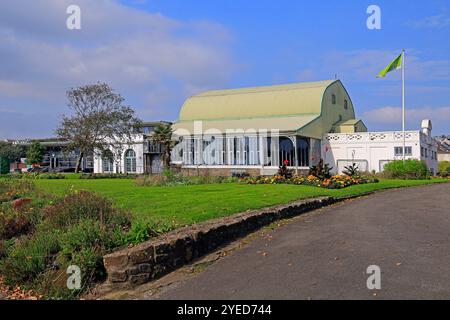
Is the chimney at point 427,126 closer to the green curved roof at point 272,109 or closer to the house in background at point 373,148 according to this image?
the house in background at point 373,148

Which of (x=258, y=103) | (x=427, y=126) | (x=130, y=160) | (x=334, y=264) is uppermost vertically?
A: (x=258, y=103)

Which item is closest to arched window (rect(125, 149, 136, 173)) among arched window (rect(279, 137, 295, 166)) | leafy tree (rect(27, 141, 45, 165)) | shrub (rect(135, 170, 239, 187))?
leafy tree (rect(27, 141, 45, 165))

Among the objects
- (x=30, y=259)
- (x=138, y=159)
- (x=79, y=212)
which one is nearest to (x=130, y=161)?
(x=138, y=159)

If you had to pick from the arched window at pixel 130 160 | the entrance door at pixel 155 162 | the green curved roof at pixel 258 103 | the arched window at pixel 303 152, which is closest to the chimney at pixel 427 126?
the green curved roof at pixel 258 103

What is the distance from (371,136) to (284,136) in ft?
27.8

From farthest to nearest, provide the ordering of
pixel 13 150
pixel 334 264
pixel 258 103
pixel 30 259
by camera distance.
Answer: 1. pixel 13 150
2. pixel 258 103
3. pixel 30 259
4. pixel 334 264

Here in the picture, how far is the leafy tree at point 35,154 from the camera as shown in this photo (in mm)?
63353

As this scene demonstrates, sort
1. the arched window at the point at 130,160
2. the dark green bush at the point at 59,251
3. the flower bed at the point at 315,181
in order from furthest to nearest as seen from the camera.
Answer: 1. the arched window at the point at 130,160
2. the flower bed at the point at 315,181
3. the dark green bush at the point at 59,251

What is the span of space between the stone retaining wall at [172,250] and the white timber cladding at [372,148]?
3141 cm

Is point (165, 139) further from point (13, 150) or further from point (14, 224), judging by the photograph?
point (13, 150)

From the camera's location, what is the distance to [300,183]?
837 inches

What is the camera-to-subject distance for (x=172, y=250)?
23.6 feet

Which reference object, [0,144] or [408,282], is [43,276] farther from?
[0,144]

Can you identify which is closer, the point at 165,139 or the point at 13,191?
the point at 13,191
